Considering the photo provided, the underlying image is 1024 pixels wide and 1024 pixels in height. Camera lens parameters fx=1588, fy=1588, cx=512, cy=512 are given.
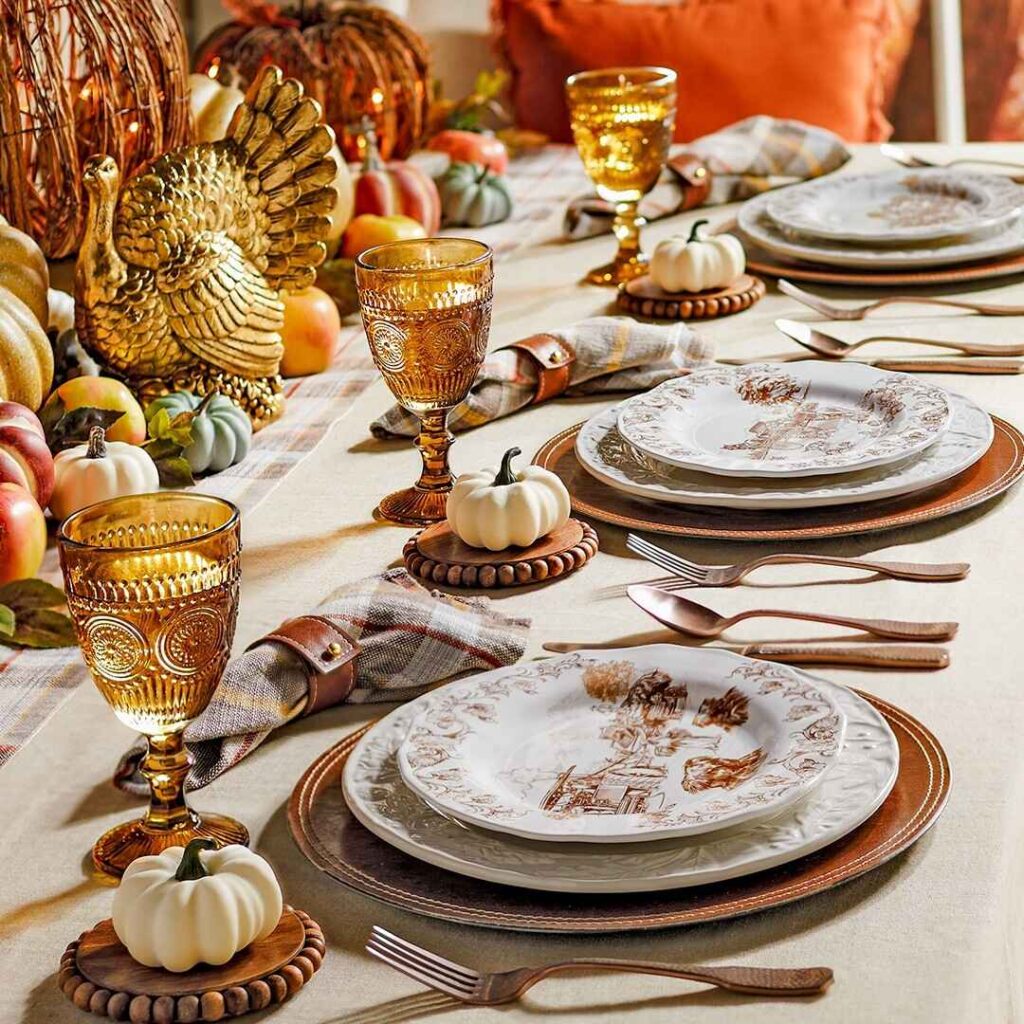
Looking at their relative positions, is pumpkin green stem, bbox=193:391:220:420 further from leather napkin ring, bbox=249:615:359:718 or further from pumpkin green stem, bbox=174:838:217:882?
pumpkin green stem, bbox=174:838:217:882

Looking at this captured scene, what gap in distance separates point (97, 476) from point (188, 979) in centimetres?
57

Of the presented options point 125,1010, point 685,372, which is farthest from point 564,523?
point 125,1010

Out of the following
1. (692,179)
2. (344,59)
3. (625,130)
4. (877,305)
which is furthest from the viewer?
(344,59)

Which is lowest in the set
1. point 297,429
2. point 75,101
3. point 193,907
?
point 297,429

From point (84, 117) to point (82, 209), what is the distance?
0.09 meters

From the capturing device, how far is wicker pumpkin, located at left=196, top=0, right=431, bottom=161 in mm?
2066

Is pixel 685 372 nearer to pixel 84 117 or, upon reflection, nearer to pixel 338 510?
pixel 338 510

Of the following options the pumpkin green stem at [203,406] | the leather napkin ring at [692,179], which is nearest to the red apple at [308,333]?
the pumpkin green stem at [203,406]

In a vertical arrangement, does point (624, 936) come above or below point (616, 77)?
below

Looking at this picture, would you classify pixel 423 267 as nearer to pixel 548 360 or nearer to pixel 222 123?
pixel 548 360

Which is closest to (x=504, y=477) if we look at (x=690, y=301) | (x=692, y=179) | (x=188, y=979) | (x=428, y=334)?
(x=428, y=334)

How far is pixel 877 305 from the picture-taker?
57.0 inches

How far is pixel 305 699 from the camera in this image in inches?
31.8

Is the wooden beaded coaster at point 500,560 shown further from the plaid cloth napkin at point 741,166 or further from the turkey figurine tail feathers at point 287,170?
the plaid cloth napkin at point 741,166
